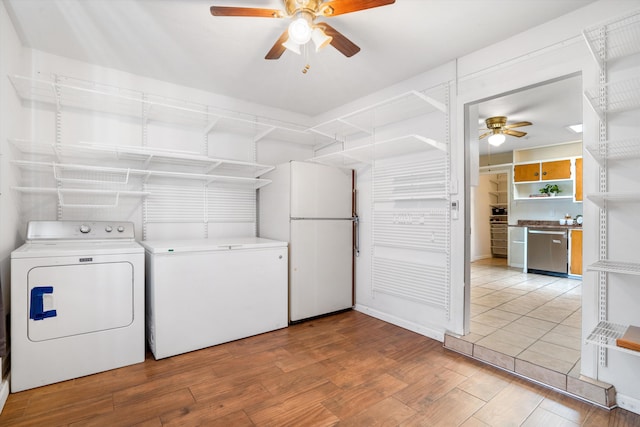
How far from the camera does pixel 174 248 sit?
2.53 meters

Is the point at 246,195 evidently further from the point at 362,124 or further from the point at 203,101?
the point at 362,124

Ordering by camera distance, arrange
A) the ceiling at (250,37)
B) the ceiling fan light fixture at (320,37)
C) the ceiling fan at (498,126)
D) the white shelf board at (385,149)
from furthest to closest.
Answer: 1. the ceiling fan at (498,126)
2. the white shelf board at (385,149)
3. the ceiling at (250,37)
4. the ceiling fan light fixture at (320,37)

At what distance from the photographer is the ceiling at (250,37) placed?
208 cm

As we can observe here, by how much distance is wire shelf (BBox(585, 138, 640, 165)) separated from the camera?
1.85 meters

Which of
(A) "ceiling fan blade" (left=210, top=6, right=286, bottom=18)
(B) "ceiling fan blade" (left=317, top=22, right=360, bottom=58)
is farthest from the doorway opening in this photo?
(A) "ceiling fan blade" (left=210, top=6, right=286, bottom=18)

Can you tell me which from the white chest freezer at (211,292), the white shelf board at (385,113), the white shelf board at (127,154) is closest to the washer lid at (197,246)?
the white chest freezer at (211,292)

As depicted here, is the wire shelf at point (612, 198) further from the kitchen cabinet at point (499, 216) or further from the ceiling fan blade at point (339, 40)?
the kitchen cabinet at point (499, 216)

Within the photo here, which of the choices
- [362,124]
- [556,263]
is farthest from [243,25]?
[556,263]

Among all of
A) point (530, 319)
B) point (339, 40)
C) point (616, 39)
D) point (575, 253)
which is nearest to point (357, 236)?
point (530, 319)

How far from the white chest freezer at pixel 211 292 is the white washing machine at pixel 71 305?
154 millimetres

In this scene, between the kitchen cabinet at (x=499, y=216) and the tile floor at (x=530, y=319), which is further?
the kitchen cabinet at (x=499, y=216)

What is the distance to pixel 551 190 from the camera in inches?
238

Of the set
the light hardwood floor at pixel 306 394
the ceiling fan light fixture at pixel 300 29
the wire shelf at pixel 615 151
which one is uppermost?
the ceiling fan light fixture at pixel 300 29

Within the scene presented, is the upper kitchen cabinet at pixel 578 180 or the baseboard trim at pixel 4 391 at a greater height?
the upper kitchen cabinet at pixel 578 180
